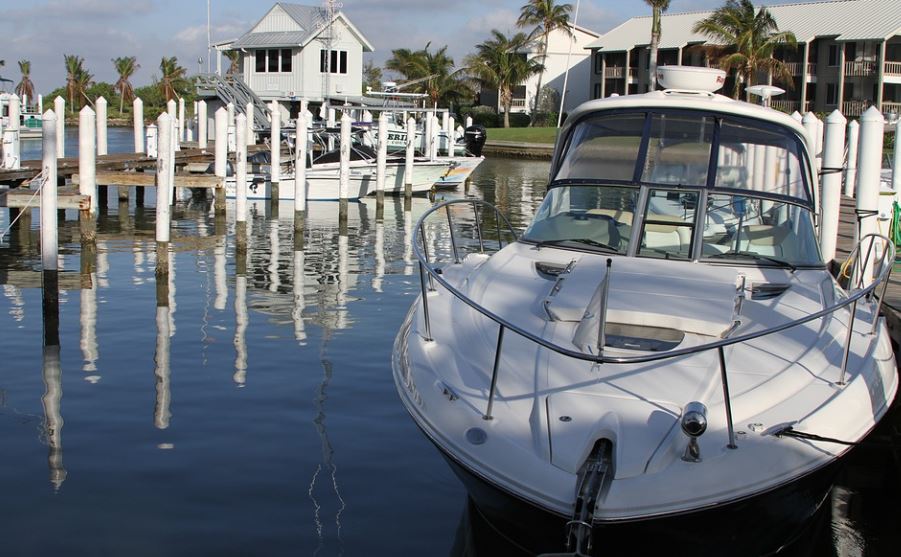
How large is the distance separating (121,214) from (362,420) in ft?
56.4

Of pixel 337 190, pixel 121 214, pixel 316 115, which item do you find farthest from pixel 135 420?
pixel 316 115

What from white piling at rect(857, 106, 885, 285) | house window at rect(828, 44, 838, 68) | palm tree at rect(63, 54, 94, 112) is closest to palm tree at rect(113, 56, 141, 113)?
palm tree at rect(63, 54, 94, 112)

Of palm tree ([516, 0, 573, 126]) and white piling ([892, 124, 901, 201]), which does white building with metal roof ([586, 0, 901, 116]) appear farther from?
white piling ([892, 124, 901, 201])

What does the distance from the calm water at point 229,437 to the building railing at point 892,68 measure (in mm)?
44773

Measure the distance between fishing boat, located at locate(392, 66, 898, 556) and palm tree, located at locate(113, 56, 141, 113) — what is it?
9740 cm

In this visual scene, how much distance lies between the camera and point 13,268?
1616 centimetres

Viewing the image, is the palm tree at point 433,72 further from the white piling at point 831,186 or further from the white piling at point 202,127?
the white piling at point 831,186

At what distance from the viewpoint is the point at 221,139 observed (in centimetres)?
2419

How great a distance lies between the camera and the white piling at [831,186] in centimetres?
1215

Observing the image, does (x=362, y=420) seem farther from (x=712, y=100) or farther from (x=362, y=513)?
(x=712, y=100)

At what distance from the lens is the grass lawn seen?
5788 centimetres

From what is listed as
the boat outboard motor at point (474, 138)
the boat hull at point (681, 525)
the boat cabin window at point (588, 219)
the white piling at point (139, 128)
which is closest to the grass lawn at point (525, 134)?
the boat outboard motor at point (474, 138)

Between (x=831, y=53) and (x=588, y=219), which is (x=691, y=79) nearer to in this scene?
(x=588, y=219)

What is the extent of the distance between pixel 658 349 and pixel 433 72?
2645 inches
